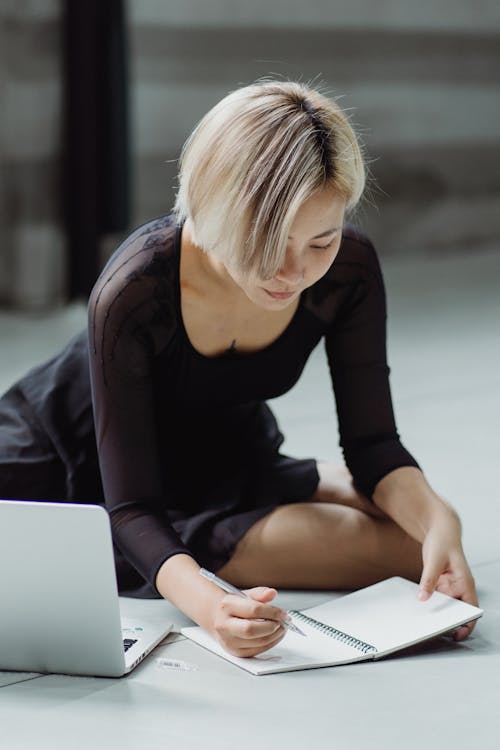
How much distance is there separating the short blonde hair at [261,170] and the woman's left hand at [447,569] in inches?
20.0

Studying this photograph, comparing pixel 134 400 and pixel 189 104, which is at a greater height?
pixel 189 104

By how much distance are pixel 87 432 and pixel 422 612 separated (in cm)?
66

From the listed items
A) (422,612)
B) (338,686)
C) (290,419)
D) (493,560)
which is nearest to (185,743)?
(338,686)

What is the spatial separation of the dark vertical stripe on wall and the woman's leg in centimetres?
268

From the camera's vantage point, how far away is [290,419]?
3.38 m

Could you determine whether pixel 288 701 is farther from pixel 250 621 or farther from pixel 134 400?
pixel 134 400

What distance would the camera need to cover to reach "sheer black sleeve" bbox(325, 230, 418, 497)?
215 cm

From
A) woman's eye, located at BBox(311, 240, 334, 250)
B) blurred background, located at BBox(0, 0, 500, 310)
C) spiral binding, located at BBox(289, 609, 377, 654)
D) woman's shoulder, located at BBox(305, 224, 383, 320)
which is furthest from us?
blurred background, located at BBox(0, 0, 500, 310)

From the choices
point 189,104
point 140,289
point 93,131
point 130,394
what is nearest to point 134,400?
point 130,394

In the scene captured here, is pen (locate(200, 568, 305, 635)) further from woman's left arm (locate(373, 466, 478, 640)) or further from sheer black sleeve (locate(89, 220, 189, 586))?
woman's left arm (locate(373, 466, 478, 640))

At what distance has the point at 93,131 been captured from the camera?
4.65 meters

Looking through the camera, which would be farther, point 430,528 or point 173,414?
point 173,414

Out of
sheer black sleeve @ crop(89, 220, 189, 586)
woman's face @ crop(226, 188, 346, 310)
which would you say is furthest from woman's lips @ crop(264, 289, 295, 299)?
sheer black sleeve @ crop(89, 220, 189, 586)

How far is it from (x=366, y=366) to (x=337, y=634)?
1.46ft
